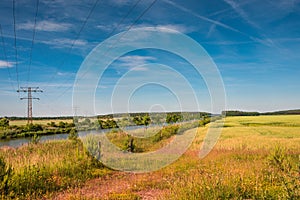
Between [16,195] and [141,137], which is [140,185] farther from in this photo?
[141,137]

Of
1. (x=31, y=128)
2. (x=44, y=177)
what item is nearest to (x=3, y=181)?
(x=44, y=177)

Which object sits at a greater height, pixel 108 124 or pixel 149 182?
pixel 108 124

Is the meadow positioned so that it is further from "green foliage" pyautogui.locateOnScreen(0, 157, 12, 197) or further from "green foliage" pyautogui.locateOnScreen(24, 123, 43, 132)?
"green foliage" pyautogui.locateOnScreen(24, 123, 43, 132)

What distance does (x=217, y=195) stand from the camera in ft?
21.5

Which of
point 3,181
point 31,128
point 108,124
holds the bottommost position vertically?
point 31,128

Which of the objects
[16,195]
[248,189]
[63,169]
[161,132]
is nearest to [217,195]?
[248,189]

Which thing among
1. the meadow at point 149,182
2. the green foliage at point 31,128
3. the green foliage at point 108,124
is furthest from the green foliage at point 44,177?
A: the green foliage at point 31,128

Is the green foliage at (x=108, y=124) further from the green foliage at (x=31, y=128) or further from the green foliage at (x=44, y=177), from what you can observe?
the green foliage at (x=44, y=177)

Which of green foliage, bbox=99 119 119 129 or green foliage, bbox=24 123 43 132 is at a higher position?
green foliage, bbox=99 119 119 129

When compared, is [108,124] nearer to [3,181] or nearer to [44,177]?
[44,177]

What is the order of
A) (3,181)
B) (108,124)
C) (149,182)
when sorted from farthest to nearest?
(108,124) → (149,182) → (3,181)

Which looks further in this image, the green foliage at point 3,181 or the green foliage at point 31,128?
the green foliage at point 31,128

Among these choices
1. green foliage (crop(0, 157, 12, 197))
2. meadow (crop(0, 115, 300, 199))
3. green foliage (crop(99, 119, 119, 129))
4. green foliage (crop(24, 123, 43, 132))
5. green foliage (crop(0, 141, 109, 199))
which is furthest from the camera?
green foliage (crop(24, 123, 43, 132))

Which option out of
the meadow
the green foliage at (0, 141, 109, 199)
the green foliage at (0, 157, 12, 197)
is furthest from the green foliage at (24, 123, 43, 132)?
the green foliage at (0, 157, 12, 197)
